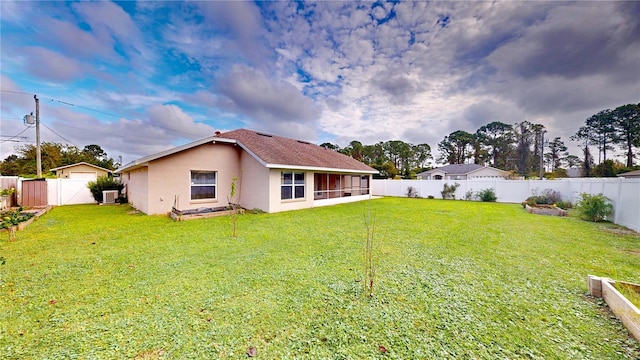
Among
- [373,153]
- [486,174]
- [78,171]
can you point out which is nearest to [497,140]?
[486,174]

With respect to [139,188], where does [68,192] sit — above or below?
below

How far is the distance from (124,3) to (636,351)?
14.7m

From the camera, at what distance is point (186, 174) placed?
10633 mm

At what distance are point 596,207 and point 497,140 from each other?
41340mm

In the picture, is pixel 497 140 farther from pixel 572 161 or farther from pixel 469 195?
pixel 469 195

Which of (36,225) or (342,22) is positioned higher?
(342,22)

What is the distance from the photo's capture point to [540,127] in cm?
3800

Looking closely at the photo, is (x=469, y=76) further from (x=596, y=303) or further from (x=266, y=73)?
(x=596, y=303)

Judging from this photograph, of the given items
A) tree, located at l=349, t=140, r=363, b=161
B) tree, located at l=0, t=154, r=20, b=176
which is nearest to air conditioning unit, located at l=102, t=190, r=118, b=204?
tree, located at l=0, t=154, r=20, b=176

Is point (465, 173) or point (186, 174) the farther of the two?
point (465, 173)

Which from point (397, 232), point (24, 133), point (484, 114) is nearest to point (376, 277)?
point (397, 232)

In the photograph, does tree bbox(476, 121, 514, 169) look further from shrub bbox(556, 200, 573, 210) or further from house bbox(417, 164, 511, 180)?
shrub bbox(556, 200, 573, 210)

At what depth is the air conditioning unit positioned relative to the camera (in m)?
14.4

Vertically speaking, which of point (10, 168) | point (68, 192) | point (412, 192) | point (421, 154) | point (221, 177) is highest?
point (421, 154)
